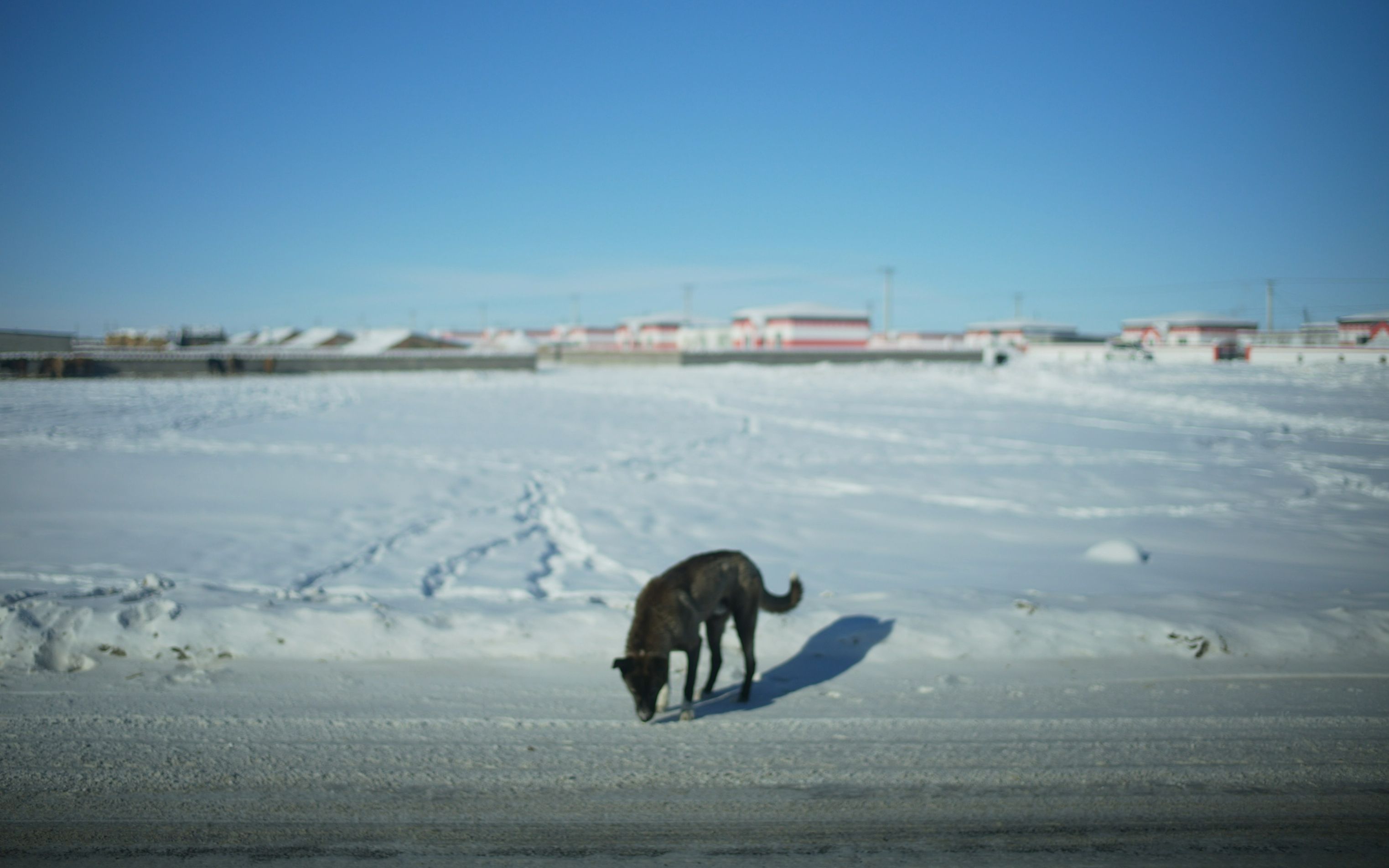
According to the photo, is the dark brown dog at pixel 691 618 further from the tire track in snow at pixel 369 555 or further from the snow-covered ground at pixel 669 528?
the tire track in snow at pixel 369 555

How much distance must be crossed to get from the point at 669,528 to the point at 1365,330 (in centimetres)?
5193

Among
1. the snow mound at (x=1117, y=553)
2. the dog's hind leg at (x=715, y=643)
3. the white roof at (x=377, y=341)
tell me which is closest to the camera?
the dog's hind leg at (x=715, y=643)

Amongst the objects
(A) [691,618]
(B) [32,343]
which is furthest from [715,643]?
(B) [32,343]

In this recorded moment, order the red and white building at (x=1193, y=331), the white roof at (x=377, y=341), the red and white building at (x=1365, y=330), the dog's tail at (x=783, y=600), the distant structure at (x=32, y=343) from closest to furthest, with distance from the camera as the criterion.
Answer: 1. the dog's tail at (x=783, y=600)
2. the distant structure at (x=32, y=343)
3. the red and white building at (x=1365, y=330)
4. the white roof at (x=377, y=341)
5. the red and white building at (x=1193, y=331)

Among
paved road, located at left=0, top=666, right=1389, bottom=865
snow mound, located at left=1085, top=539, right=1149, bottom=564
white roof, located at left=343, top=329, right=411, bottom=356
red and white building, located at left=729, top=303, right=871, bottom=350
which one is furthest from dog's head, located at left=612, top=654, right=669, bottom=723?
red and white building, located at left=729, top=303, right=871, bottom=350

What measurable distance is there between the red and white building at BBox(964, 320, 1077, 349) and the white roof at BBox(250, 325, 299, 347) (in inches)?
3021

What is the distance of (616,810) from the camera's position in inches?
140

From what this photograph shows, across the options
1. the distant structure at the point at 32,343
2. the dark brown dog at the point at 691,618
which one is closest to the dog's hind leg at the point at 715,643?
the dark brown dog at the point at 691,618

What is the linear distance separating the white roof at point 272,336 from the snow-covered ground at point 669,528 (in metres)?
62.6

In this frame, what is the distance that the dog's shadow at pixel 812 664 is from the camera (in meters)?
4.86

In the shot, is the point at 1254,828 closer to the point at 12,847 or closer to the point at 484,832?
the point at 484,832

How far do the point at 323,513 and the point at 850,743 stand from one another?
8864 millimetres

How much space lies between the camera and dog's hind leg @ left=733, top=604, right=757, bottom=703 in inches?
190

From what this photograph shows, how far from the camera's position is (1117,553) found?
9.11 m
